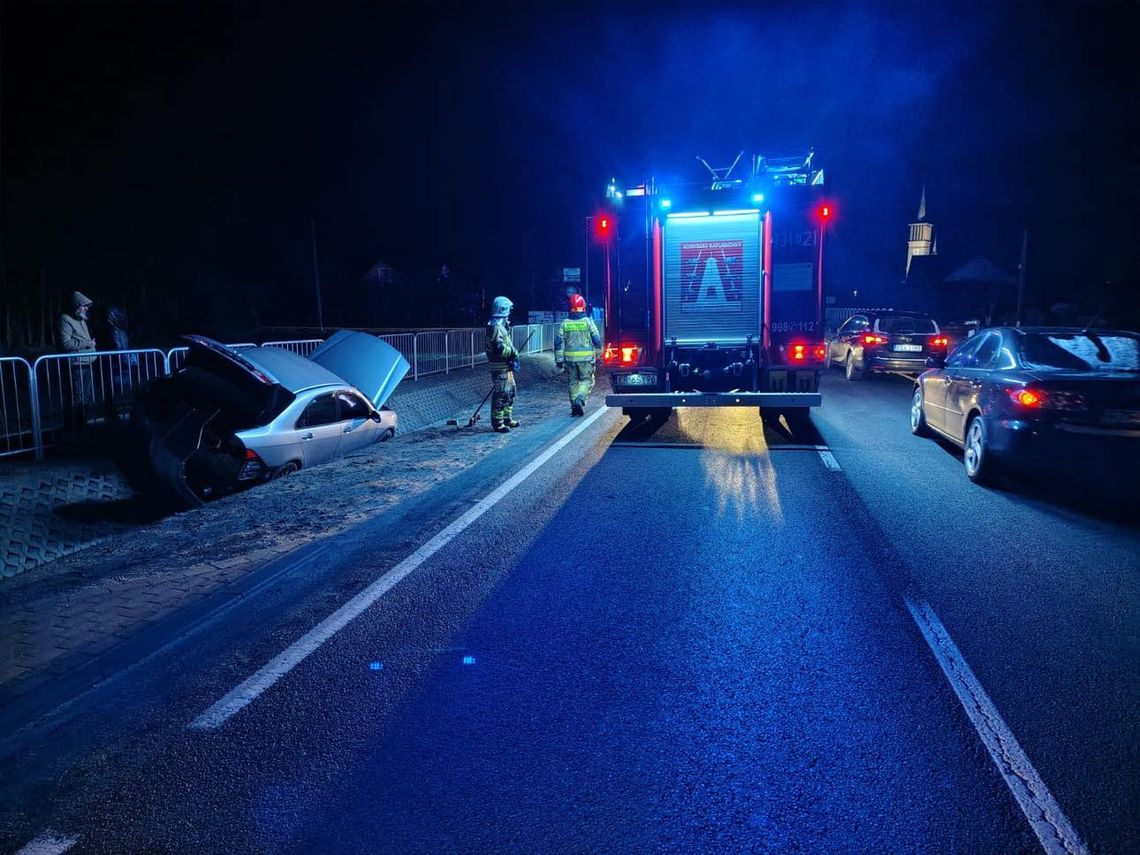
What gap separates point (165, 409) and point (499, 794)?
6956mm

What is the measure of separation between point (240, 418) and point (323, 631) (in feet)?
15.3

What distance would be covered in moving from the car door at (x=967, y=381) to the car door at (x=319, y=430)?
287 inches

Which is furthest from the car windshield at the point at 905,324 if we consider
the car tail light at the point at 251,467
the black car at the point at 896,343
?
the car tail light at the point at 251,467

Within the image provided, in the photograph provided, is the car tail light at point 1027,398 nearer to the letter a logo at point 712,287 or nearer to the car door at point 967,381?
Result: the car door at point 967,381

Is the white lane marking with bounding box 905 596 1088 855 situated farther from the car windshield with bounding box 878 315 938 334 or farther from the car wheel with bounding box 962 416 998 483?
the car windshield with bounding box 878 315 938 334

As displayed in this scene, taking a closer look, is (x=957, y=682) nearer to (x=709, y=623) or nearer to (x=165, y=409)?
(x=709, y=623)

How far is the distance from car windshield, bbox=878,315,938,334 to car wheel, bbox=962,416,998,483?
10.5 meters

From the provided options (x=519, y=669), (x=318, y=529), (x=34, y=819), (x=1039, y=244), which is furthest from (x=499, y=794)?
(x=1039, y=244)

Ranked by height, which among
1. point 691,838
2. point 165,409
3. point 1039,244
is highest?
point 1039,244

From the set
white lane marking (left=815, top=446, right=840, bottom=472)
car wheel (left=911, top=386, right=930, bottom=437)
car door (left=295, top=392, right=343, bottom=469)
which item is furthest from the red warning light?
car wheel (left=911, top=386, right=930, bottom=437)

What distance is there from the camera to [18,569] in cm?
591


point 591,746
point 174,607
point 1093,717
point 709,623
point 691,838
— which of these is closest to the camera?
point 691,838

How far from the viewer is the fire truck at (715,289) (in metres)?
10.0

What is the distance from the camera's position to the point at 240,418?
8.16 metres
